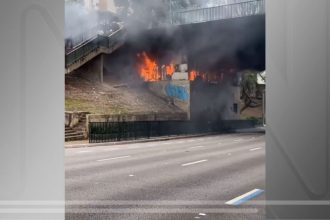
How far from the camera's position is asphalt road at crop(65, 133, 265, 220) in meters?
6.60

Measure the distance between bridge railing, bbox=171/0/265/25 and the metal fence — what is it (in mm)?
9063

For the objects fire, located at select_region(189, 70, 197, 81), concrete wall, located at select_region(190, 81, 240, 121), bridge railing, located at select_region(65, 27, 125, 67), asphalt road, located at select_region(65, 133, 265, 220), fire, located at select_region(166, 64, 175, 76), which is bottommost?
asphalt road, located at select_region(65, 133, 265, 220)

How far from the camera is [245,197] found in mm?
8016

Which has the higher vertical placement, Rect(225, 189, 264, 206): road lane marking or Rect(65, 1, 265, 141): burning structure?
Rect(65, 1, 265, 141): burning structure

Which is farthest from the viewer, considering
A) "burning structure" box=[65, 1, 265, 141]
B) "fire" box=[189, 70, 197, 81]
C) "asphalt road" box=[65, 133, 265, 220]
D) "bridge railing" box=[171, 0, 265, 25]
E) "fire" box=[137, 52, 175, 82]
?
"fire" box=[137, 52, 175, 82]

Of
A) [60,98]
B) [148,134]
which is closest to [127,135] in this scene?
[148,134]

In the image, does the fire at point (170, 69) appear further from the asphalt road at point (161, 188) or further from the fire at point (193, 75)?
the asphalt road at point (161, 188)

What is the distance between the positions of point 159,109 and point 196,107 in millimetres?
4797

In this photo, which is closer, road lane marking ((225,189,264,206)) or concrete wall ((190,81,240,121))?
road lane marking ((225,189,264,206))

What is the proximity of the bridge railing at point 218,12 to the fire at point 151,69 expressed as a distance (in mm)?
10273

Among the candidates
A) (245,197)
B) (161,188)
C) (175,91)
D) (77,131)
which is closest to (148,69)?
(175,91)

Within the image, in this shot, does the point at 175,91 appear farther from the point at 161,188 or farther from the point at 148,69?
the point at 161,188

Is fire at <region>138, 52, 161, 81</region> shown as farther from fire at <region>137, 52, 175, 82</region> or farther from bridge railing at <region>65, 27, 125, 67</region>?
bridge railing at <region>65, 27, 125, 67</region>

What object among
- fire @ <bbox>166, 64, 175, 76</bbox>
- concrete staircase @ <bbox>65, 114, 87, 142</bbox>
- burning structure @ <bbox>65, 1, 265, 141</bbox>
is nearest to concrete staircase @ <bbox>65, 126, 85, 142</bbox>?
concrete staircase @ <bbox>65, 114, 87, 142</bbox>
